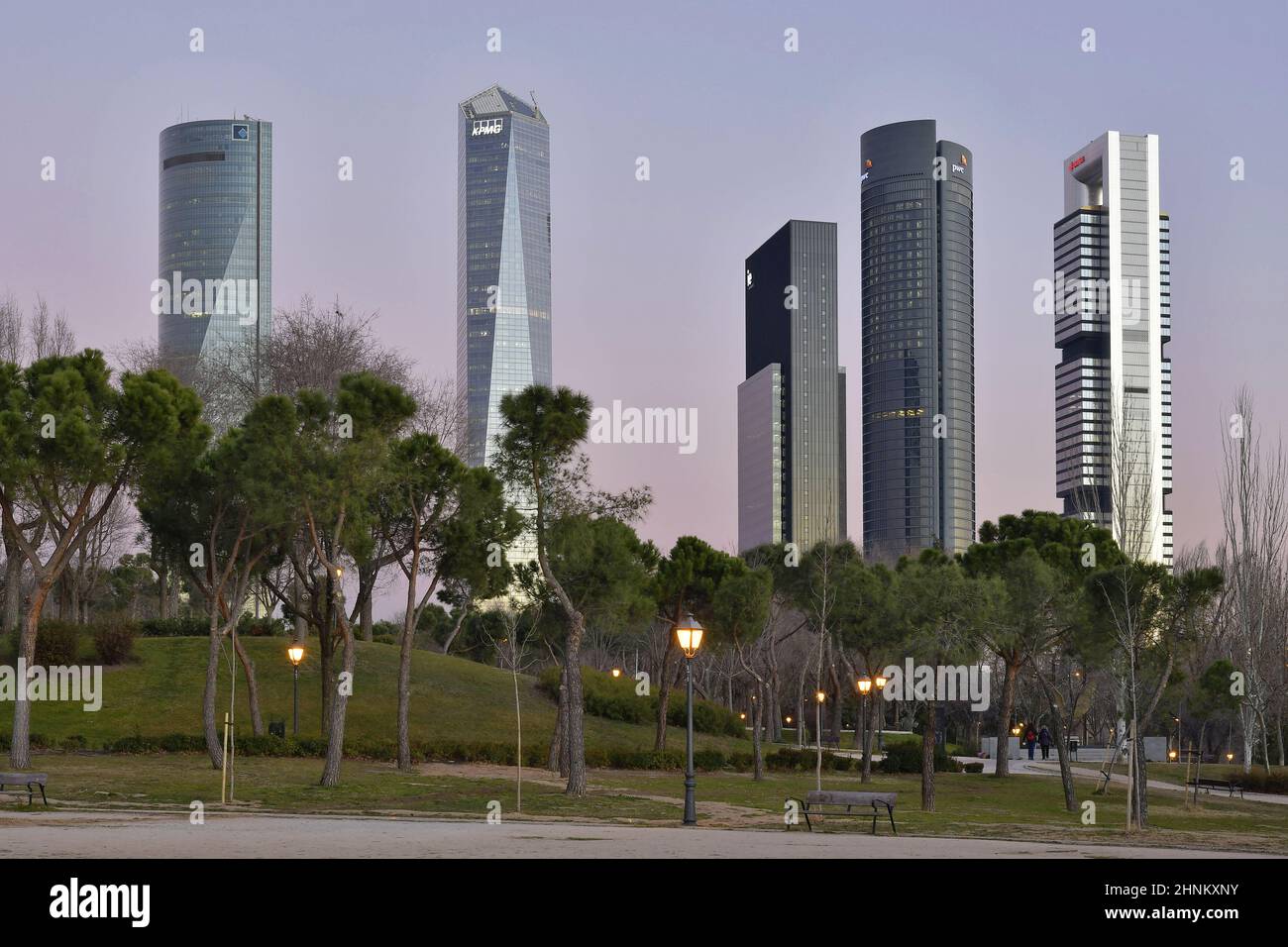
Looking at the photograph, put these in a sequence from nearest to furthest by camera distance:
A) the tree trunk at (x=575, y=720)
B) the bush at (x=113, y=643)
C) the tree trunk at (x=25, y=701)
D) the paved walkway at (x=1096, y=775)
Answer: the tree trunk at (x=575, y=720) → the tree trunk at (x=25, y=701) → the paved walkway at (x=1096, y=775) → the bush at (x=113, y=643)

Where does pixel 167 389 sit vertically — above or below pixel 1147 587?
above

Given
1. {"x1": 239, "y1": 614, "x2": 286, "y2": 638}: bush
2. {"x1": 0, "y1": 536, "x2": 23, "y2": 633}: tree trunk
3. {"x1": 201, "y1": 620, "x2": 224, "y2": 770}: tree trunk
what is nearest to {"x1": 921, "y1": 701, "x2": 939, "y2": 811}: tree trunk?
{"x1": 201, "y1": 620, "x2": 224, "y2": 770}: tree trunk

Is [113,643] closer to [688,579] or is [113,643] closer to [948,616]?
[688,579]

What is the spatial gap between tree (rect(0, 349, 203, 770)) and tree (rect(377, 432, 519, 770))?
6.59 meters

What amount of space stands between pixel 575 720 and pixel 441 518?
10568 mm

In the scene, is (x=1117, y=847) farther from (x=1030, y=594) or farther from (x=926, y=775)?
(x=1030, y=594)

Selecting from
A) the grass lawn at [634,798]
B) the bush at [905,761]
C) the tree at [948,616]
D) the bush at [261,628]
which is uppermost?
the tree at [948,616]

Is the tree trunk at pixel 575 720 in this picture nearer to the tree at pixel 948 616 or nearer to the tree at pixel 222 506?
the tree at pixel 222 506

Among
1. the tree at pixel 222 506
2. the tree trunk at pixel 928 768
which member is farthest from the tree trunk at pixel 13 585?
the tree trunk at pixel 928 768

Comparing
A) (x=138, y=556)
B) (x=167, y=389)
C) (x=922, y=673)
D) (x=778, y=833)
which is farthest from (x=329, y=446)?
(x=138, y=556)

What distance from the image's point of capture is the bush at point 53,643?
4803 centimetres

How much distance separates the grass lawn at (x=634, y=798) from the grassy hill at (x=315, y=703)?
527 centimetres

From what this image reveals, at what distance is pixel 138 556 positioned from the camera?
8106 centimetres
